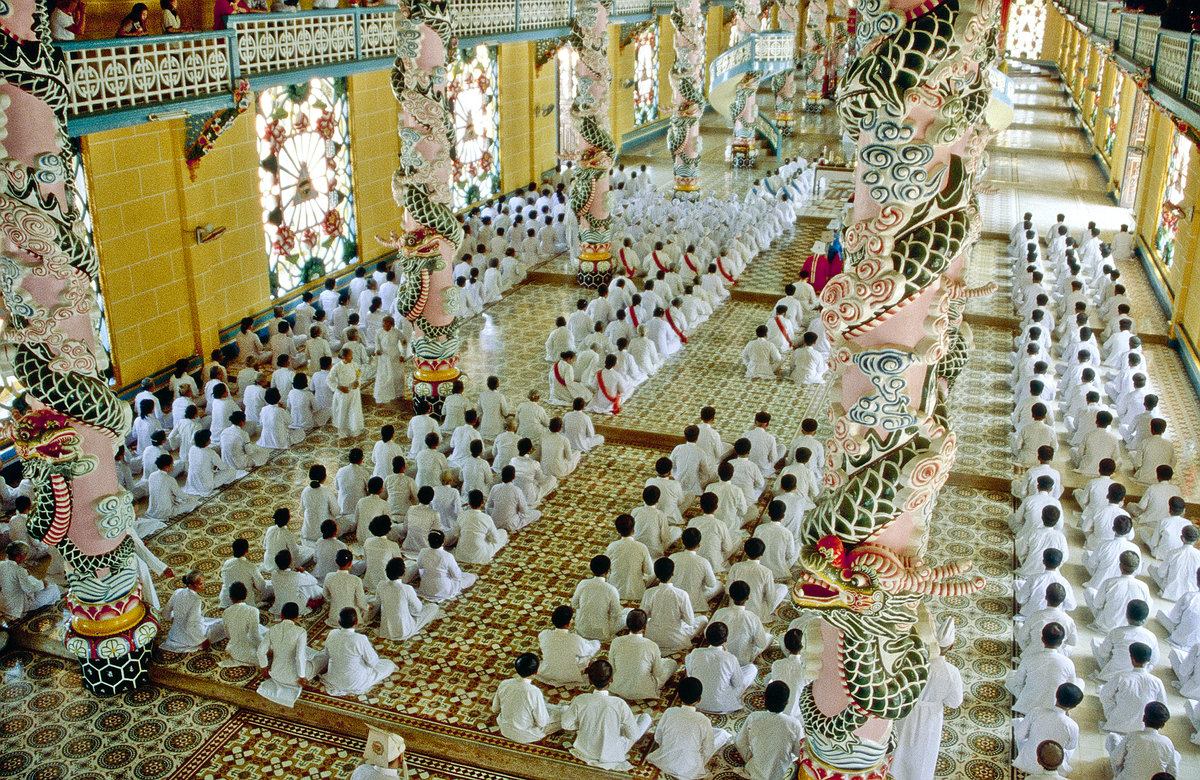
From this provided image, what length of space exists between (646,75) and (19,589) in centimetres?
2702

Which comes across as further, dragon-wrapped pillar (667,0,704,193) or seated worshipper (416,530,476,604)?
dragon-wrapped pillar (667,0,704,193)

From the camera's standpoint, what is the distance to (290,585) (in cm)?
909

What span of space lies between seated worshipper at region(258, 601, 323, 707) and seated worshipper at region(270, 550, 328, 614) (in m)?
0.72

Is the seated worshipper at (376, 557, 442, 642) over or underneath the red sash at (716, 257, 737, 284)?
underneath

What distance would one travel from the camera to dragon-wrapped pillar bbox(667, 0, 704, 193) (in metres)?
23.5

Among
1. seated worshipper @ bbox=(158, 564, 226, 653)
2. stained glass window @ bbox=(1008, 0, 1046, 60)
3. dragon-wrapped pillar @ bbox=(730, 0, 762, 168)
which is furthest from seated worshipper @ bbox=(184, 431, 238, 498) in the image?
stained glass window @ bbox=(1008, 0, 1046, 60)

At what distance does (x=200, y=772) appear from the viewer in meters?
7.50

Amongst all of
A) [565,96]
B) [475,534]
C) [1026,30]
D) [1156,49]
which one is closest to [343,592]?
[475,534]

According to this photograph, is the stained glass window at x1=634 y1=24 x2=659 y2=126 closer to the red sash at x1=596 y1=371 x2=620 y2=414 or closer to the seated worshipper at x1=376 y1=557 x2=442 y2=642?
the red sash at x1=596 y1=371 x2=620 y2=414

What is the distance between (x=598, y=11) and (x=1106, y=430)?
10087 mm

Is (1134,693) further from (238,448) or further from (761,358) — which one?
(238,448)

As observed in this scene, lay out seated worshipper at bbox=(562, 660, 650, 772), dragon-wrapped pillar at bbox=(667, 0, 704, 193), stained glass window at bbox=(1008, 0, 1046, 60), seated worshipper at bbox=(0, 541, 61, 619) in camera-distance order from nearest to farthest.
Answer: seated worshipper at bbox=(562, 660, 650, 772) → seated worshipper at bbox=(0, 541, 61, 619) → dragon-wrapped pillar at bbox=(667, 0, 704, 193) → stained glass window at bbox=(1008, 0, 1046, 60)

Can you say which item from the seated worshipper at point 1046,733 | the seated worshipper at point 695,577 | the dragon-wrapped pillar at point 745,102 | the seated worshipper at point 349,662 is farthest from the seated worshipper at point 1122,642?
the dragon-wrapped pillar at point 745,102

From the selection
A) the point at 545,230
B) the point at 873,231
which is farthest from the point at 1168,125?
the point at 873,231
